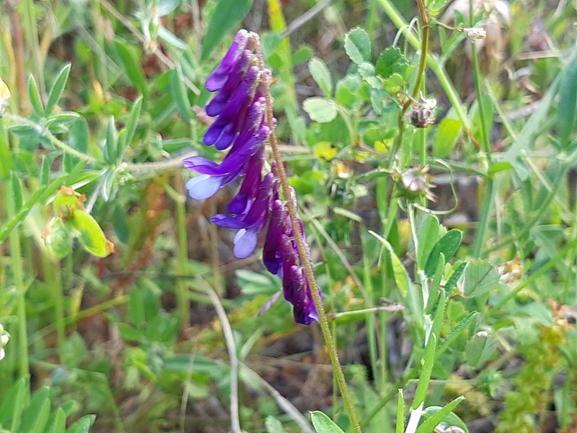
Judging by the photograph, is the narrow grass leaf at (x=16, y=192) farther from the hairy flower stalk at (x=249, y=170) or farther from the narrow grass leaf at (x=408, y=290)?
the narrow grass leaf at (x=408, y=290)

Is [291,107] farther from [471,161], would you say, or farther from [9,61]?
[9,61]

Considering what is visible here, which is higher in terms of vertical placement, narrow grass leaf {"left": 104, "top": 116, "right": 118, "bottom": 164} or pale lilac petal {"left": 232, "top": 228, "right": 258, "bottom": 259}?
narrow grass leaf {"left": 104, "top": 116, "right": 118, "bottom": 164}

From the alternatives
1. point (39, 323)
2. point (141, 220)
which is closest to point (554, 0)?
point (141, 220)

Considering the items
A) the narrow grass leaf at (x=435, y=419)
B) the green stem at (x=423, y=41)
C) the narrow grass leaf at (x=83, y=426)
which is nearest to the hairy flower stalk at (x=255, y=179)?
the narrow grass leaf at (x=435, y=419)

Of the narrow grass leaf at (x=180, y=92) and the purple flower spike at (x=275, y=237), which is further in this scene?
the narrow grass leaf at (x=180, y=92)

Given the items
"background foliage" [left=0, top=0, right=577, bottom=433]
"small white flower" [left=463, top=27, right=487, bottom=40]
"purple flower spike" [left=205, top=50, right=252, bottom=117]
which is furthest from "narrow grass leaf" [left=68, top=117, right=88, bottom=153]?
"small white flower" [left=463, top=27, right=487, bottom=40]

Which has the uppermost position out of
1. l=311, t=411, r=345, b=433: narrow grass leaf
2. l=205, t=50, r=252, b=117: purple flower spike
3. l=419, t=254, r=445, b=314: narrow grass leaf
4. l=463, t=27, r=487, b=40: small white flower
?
l=463, t=27, r=487, b=40: small white flower

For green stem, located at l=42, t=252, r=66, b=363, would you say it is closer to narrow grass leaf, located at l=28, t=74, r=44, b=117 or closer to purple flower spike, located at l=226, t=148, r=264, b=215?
narrow grass leaf, located at l=28, t=74, r=44, b=117

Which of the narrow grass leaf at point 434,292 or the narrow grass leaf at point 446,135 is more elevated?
the narrow grass leaf at point 446,135
